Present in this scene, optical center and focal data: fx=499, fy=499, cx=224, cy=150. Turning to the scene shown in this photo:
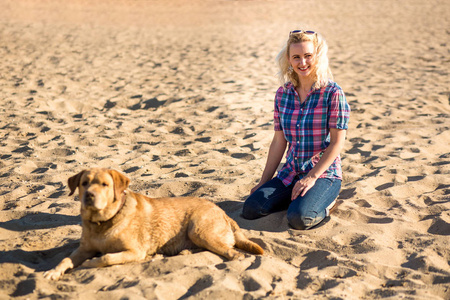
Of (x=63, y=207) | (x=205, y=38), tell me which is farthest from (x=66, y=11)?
(x=63, y=207)

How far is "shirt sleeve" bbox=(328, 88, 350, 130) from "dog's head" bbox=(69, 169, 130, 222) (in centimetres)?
215

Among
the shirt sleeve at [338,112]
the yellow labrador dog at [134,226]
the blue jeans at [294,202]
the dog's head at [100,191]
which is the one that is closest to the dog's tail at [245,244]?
the yellow labrador dog at [134,226]

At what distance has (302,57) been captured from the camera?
495 centimetres

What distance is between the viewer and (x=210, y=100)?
970 centimetres

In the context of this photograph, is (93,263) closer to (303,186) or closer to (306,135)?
(303,186)

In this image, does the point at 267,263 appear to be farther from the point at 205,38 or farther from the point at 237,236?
the point at 205,38

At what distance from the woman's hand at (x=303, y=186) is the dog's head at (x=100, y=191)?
5.79 ft

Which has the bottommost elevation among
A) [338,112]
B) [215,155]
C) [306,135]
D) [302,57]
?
Result: [215,155]

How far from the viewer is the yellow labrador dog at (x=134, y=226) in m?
3.85

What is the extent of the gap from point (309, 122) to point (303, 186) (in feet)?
2.18

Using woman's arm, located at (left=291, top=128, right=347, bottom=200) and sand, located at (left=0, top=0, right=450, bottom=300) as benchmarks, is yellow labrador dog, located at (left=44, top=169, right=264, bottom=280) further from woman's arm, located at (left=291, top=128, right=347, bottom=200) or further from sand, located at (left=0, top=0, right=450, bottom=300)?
woman's arm, located at (left=291, top=128, right=347, bottom=200)

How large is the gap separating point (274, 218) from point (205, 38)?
45.7 ft

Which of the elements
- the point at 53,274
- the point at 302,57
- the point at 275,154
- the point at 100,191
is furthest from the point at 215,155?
the point at 53,274

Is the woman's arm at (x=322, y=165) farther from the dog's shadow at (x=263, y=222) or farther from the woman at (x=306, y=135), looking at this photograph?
the dog's shadow at (x=263, y=222)
